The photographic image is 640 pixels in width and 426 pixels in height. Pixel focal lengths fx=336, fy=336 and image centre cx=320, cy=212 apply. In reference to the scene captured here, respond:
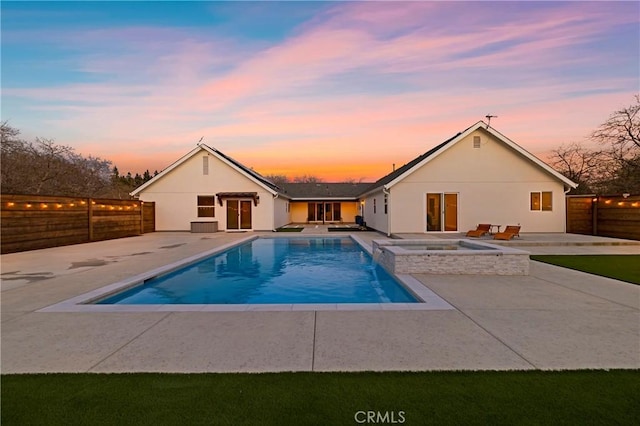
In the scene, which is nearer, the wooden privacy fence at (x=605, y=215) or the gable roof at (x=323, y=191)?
the wooden privacy fence at (x=605, y=215)

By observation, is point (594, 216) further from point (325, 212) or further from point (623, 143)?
point (325, 212)

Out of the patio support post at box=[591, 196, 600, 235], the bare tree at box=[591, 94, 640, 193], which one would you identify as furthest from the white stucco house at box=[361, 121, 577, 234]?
the bare tree at box=[591, 94, 640, 193]

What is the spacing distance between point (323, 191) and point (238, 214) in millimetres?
13185

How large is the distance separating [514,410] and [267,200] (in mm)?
22069

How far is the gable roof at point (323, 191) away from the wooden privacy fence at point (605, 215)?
1718 centimetres

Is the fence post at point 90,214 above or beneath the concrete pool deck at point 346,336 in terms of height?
above

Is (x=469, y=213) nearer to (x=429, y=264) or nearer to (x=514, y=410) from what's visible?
(x=429, y=264)

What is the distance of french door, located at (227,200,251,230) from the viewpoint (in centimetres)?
2408

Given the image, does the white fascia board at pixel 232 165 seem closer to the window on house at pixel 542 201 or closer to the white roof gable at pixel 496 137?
the white roof gable at pixel 496 137

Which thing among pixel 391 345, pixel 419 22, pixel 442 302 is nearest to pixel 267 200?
pixel 419 22

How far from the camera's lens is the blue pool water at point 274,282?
23.4 feet

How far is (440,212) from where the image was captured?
19.0 m

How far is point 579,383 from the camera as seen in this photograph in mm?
3047

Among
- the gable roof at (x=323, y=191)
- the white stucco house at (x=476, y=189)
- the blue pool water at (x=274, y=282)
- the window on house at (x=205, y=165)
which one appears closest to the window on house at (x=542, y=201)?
the white stucco house at (x=476, y=189)
